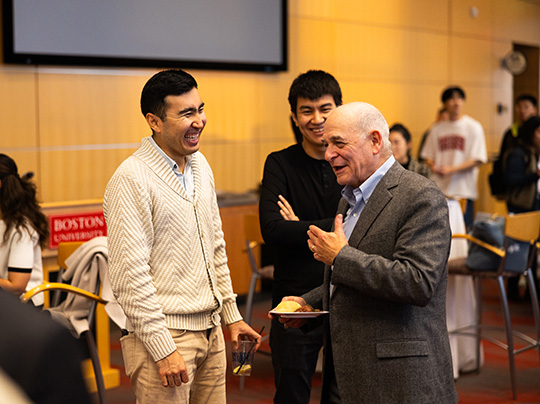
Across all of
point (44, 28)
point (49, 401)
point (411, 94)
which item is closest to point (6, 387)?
point (49, 401)

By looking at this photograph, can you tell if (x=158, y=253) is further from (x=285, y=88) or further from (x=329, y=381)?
(x=285, y=88)

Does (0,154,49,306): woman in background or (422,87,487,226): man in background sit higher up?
(422,87,487,226): man in background

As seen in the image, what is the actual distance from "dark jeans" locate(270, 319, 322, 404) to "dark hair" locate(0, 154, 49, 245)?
4.51 ft

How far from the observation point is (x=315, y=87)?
2781 mm

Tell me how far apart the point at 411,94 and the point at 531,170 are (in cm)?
311

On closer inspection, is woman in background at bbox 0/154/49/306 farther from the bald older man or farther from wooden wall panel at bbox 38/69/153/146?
wooden wall panel at bbox 38/69/153/146

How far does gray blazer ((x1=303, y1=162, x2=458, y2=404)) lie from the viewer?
6.09 feet

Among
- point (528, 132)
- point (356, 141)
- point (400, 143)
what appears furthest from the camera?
point (528, 132)

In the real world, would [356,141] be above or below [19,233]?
above

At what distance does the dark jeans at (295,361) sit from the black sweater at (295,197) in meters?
0.15

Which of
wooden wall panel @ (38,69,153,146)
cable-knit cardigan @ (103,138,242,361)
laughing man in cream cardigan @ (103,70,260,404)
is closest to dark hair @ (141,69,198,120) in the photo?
laughing man in cream cardigan @ (103,70,260,404)

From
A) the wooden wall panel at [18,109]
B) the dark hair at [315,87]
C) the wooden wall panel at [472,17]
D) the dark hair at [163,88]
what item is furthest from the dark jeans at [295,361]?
the wooden wall panel at [472,17]

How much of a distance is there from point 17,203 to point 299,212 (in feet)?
4.60

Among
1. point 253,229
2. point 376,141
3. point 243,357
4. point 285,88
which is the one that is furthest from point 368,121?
point 285,88
